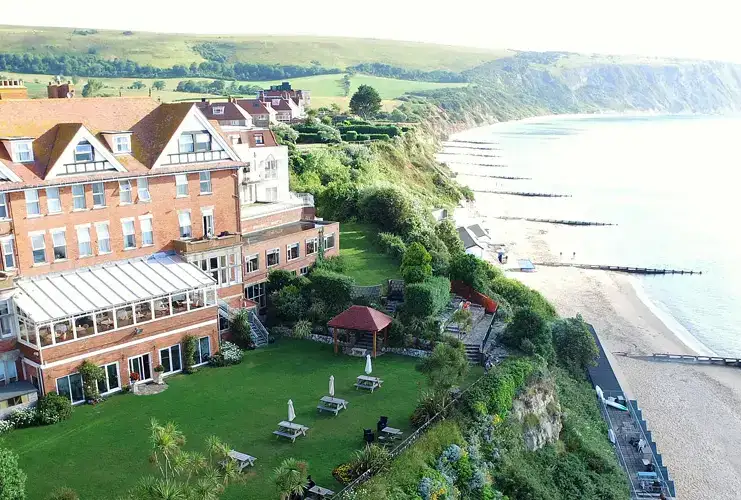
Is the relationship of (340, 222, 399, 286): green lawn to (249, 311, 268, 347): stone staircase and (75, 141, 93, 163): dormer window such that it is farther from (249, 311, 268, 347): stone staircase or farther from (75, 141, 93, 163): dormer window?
(75, 141, 93, 163): dormer window

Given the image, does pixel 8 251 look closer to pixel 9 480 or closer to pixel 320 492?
pixel 9 480

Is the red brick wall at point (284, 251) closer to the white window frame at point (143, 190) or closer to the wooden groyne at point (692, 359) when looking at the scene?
the white window frame at point (143, 190)


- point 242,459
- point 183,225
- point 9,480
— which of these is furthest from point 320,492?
point 183,225

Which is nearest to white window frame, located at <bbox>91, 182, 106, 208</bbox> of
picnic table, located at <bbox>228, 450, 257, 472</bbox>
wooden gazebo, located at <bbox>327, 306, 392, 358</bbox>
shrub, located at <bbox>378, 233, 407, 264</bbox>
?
wooden gazebo, located at <bbox>327, 306, 392, 358</bbox>

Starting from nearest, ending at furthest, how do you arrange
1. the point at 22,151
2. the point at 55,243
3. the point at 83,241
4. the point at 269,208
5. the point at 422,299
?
the point at 22,151, the point at 55,243, the point at 83,241, the point at 422,299, the point at 269,208

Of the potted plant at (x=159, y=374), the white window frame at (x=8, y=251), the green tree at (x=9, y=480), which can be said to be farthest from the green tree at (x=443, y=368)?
the white window frame at (x=8, y=251)
